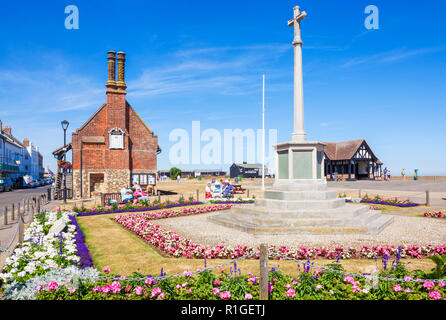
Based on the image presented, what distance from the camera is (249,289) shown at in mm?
4785

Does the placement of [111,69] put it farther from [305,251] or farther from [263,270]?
[263,270]

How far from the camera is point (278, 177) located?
13242 mm

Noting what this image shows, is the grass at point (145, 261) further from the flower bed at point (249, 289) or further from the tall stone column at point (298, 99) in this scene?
the tall stone column at point (298, 99)

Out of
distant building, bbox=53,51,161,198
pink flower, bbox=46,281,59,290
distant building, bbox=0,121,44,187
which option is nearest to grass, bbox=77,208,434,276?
pink flower, bbox=46,281,59,290

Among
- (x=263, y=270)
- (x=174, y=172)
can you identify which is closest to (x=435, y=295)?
(x=263, y=270)

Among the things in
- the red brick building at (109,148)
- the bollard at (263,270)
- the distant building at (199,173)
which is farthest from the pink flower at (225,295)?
the distant building at (199,173)

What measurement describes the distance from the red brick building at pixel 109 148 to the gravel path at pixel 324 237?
17826 mm

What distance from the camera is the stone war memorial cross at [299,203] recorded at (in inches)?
417

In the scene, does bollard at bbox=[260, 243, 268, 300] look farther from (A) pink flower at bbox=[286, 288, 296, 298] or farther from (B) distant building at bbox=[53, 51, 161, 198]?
(B) distant building at bbox=[53, 51, 161, 198]

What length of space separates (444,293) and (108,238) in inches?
377

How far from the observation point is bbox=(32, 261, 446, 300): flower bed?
446 cm

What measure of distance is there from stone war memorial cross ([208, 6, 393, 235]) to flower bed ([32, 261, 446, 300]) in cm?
544

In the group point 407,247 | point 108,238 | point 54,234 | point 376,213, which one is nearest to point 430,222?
point 376,213

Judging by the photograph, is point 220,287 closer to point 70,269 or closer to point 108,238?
point 70,269
